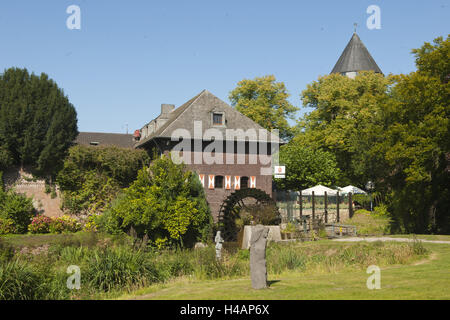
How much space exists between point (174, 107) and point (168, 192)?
11999 mm

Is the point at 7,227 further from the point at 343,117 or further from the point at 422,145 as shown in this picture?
the point at 343,117

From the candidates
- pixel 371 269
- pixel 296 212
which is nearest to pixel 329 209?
pixel 296 212

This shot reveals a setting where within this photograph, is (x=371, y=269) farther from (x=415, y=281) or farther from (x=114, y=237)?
(x=114, y=237)

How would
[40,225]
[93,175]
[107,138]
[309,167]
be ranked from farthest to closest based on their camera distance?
[107,138] < [309,167] < [93,175] < [40,225]

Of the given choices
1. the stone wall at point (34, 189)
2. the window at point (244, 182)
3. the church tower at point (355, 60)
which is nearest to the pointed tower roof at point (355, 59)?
the church tower at point (355, 60)

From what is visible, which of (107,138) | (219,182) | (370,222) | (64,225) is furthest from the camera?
(107,138)

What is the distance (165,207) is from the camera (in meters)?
23.9

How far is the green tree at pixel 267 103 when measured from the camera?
42812mm

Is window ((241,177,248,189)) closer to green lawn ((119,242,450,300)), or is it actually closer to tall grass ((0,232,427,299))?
tall grass ((0,232,427,299))

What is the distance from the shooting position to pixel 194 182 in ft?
84.1

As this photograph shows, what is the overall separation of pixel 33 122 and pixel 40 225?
5.69 meters

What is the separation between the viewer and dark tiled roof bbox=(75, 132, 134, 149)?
135 feet

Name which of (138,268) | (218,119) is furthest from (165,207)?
(138,268)

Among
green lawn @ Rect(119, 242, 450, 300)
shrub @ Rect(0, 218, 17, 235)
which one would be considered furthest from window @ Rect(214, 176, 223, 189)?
green lawn @ Rect(119, 242, 450, 300)
